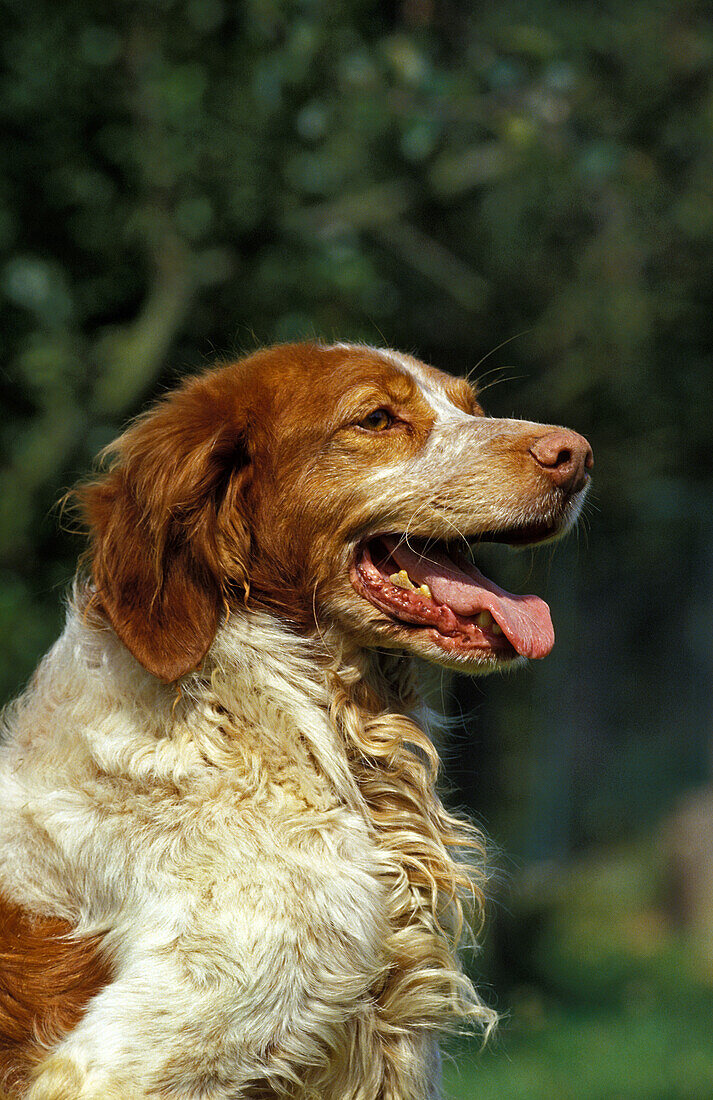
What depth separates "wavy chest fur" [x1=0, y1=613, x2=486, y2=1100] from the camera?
7.75 ft

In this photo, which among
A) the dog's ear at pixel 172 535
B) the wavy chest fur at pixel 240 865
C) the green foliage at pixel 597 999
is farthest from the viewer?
the green foliage at pixel 597 999

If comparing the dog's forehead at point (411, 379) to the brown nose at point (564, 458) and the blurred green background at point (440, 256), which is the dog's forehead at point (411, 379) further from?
the blurred green background at point (440, 256)

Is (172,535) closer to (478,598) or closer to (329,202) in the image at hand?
(478,598)

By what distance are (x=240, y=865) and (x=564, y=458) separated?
118cm

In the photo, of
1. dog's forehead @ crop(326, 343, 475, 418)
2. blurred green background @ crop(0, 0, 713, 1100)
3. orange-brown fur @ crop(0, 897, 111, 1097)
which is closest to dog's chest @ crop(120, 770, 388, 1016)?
orange-brown fur @ crop(0, 897, 111, 1097)

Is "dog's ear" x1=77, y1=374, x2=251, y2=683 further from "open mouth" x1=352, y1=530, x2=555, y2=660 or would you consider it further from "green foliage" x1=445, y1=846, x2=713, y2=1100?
"green foliage" x1=445, y1=846, x2=713, y2=1100

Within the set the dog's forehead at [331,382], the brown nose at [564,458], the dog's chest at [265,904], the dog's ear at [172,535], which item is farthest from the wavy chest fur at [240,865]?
the brown nose at [564,458]

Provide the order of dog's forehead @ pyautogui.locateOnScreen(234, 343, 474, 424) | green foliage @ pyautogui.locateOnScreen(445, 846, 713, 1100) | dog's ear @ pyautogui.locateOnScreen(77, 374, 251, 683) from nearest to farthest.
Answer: dog's ear @ pyautogui.locateOnScreen(77, 374, 251, 683) < dog's forehead @ pyautogui.locateOnScreen(234, 343, 474, 424) < green foliage @ pyautogui.locateOnScreen(445, 846, 713, 1100)

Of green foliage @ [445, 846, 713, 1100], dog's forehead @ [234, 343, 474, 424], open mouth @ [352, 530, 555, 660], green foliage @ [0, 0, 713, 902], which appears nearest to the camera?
open mouth @ [352, 530, 555, 660]

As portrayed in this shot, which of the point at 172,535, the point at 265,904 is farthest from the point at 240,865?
the point at 172,535

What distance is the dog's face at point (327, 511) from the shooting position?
8.96 feet

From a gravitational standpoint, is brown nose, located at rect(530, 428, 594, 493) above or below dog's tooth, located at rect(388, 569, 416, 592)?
above

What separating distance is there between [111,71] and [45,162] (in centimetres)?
57

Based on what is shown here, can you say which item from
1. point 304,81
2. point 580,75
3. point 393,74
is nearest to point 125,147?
point 304,81
